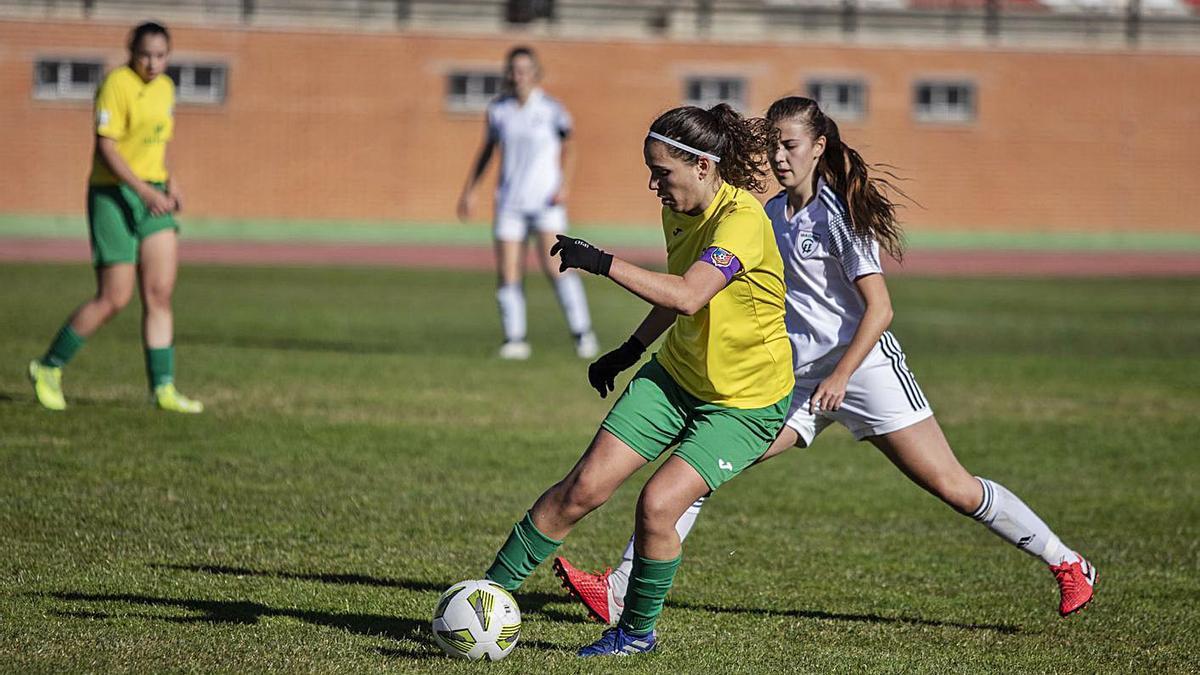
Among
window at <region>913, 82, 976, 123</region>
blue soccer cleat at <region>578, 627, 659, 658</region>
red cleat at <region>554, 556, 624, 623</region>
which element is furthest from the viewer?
window at <region>913, 82, 976, 123</region>

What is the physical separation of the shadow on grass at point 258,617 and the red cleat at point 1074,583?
1947 millimetres

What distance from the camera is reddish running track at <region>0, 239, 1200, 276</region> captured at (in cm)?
2744

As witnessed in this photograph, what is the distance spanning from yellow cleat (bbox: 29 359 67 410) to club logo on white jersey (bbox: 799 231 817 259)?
18.4 feet

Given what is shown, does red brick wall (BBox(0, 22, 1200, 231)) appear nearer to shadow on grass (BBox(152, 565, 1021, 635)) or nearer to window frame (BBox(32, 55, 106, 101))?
window frame (BBox(32, 55, 106, 101))

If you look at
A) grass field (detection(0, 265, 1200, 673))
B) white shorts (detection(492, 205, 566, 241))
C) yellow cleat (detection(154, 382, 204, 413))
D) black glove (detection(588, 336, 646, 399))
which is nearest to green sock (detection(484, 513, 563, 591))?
grass field (detection(0, 265, 1200, 673))

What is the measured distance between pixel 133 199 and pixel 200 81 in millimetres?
25283

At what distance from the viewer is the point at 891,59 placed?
36.1m

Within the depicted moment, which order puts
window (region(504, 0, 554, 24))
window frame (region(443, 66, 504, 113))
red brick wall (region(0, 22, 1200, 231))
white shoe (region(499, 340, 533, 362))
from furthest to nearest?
window frame (region(443, 66, 504, 113)) → window (region(504, 0, 554, 24)) → red brick wall (region(0, 22, 1200, 231)) → white shoe (region(499, 340, 533, 362))

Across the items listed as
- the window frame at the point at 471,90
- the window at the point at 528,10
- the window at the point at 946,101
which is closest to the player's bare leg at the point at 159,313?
the window frame at the point at 471,90

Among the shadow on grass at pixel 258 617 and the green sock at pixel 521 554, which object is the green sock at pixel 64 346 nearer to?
the shadow on grass at pixel 258 617

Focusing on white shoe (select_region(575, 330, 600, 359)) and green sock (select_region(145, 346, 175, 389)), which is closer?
green sock (select_region(145, 346, 175, 389))

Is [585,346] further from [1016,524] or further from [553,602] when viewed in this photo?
[1016,524]

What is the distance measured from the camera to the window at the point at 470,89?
→ 3431 centimetres

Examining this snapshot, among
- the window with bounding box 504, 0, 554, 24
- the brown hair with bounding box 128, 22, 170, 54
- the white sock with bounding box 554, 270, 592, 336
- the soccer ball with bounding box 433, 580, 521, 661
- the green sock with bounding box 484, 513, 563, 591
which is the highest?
the brown hair with bounding box 128, 22, 170, 54
